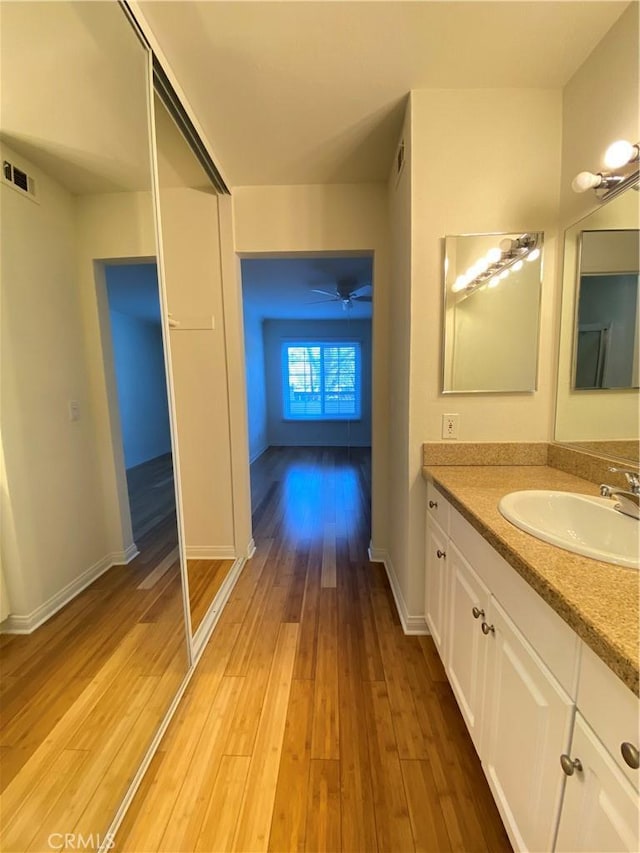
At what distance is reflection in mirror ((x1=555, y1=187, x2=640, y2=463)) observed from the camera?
1.20 meters

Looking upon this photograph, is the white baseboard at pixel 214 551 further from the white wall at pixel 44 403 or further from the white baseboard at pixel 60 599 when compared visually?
the white wall at pixel 44 403

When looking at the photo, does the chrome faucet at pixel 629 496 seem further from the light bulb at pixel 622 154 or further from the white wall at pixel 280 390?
the white wall at pixel 280 390

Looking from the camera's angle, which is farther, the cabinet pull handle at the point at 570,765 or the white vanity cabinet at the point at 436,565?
the white vanity cabinet at the point at 436,565

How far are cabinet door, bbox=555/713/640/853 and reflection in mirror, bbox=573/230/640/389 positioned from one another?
1.14 metres

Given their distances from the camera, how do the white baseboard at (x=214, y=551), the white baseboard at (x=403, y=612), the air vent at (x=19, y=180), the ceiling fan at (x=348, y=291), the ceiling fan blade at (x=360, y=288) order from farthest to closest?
the ceiling fan blade at (x=360, y=288) < the ceiling fan at (x=348, y=291) < the white baseboard at (x=214, y=551) < the white baseboard at (x=403, y=612) < the air vent at (x=19, y=180)

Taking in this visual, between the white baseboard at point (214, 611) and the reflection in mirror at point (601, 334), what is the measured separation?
6.74ft

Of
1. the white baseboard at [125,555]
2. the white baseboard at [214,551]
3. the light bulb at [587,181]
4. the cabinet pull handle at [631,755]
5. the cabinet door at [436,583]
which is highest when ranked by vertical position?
the light bulb at [587,181]

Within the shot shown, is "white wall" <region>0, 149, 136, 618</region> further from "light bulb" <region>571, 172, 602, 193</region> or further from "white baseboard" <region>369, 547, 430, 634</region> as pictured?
"light bulb" <region>571, 172, 602, 193</region>

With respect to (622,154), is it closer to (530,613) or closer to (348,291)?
(530,613)

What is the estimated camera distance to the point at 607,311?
51.8 inches

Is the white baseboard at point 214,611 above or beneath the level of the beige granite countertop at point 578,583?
beneath

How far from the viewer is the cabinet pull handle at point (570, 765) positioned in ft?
2.07

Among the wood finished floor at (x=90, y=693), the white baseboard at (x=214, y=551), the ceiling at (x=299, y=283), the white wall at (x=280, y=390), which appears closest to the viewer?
the wood finished floor at (x=90, y=693)

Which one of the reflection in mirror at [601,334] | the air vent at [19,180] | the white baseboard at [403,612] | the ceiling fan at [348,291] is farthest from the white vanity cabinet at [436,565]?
the ceiling fan at [348,291]
